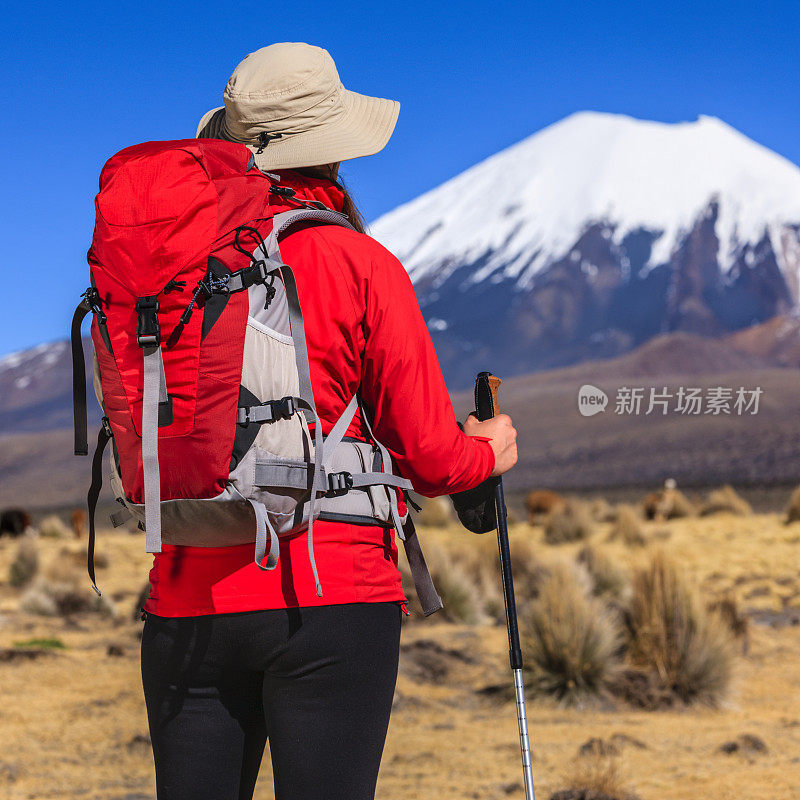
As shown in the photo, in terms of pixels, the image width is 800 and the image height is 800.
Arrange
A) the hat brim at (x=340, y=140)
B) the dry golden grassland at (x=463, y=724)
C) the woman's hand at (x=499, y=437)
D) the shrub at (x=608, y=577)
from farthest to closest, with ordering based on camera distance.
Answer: the shrub at (x=608, y=577), the dry golden grassland at (x=463, y=724), the woman's hand at (x=499, y=437), the hat brim at (x=340, y=140)

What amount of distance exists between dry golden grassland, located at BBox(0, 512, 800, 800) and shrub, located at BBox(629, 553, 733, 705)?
128 mm

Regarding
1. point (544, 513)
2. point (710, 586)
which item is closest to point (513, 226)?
point (544, 513)

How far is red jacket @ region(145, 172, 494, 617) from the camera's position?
150cm

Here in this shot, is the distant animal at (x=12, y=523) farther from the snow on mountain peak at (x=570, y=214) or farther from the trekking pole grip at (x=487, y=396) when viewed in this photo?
the snow on mountain peak at (x=570, y=214)

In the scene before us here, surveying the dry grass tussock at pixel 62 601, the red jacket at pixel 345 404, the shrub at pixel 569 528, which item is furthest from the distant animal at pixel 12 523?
the red jacket at pixel 345 404

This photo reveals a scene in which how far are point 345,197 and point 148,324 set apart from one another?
0.45m

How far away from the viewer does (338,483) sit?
1494mm

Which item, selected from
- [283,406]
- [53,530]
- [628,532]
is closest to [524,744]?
[283,406]

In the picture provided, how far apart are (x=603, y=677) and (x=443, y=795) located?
2047 millimetres

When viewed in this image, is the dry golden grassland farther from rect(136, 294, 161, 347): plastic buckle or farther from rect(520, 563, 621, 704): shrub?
rect(136, 294, 161, 347): plastic buckle

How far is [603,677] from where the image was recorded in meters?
6.32

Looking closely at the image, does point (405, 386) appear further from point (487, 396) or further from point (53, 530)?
point (53, 530)

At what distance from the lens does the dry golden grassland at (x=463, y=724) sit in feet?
15.2

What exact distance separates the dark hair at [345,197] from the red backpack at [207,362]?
0.18 meters
